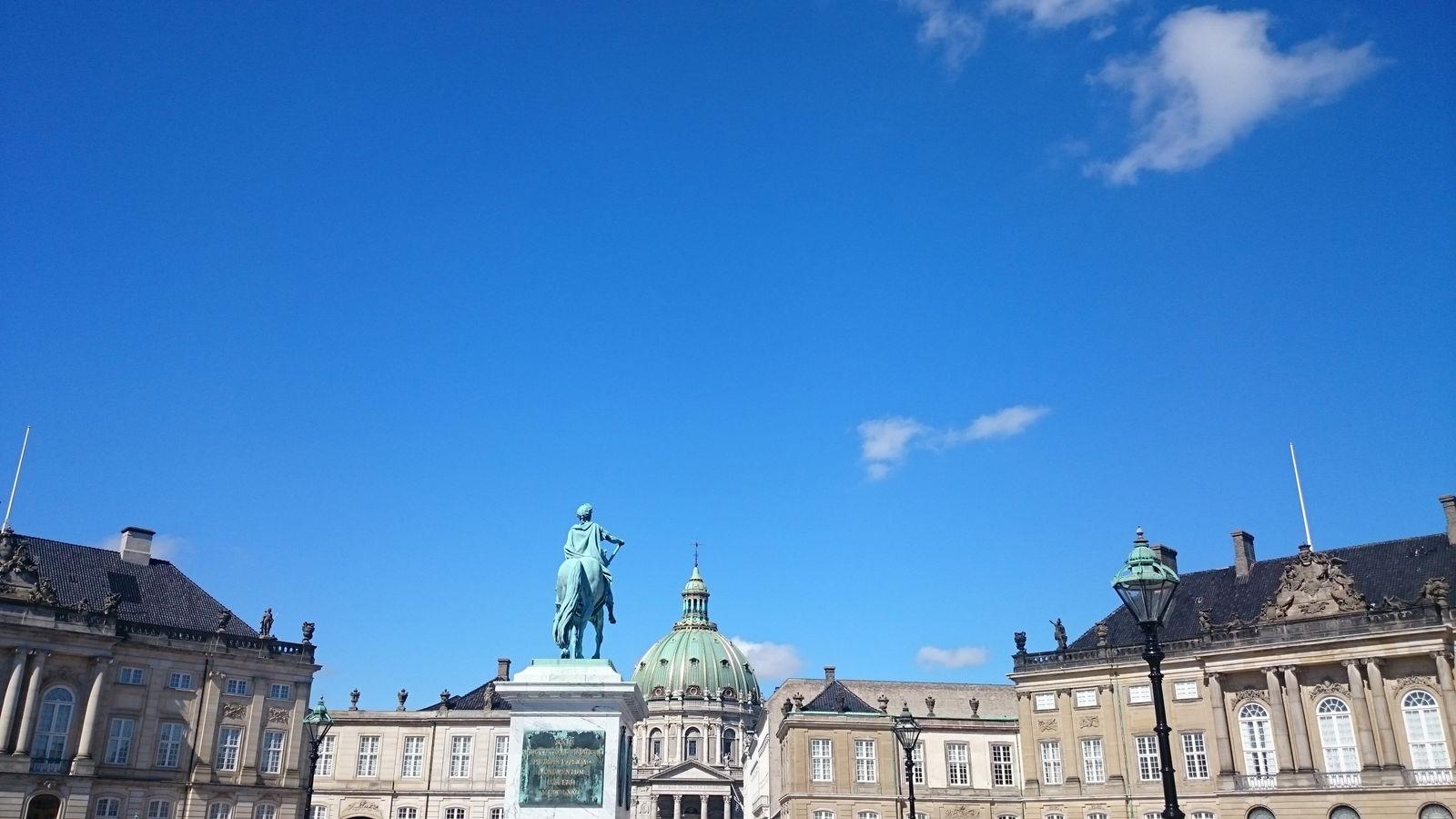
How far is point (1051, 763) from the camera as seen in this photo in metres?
59.3

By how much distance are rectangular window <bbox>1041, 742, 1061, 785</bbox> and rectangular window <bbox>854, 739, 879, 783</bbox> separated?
9.78 m

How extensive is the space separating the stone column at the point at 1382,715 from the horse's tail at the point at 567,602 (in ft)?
139

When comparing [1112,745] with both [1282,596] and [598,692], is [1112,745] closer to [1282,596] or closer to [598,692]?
[1282,596]

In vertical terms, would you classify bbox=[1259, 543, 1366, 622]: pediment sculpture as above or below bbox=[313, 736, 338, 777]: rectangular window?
above

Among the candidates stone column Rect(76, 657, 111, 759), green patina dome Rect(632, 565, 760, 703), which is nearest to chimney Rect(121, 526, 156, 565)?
stone column Rect(76, 657, 111, 759)

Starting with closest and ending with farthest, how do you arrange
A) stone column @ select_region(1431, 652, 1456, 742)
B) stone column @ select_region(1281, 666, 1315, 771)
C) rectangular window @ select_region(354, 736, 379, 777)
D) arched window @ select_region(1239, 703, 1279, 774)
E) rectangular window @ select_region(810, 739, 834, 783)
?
stone column @ select_region(1431, 652, 1456, 742), stone column @ select_region(1281, 666, 1315, 771), arched window @ select_region(1239, 703, 1279, 774), rectangular window @ select_region(810, 739, 834, 783), rectangular window @ select_region(354, 736, 379, 777)

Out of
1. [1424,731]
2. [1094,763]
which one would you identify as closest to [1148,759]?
[1094,763]

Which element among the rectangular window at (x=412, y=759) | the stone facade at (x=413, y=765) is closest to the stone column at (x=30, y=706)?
the stone facade at (x=413, y=765)

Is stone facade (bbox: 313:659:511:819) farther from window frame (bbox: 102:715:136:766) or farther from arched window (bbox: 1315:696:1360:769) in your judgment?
arched window (bbox: 1315:696:1360:769)

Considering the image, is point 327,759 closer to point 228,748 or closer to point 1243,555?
point 228,748

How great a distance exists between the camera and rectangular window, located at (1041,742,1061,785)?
59.0m

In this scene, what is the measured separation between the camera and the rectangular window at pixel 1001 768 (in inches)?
2554

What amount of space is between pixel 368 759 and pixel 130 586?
63.0 ft

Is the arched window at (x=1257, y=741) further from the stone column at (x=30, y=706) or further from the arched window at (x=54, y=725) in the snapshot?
the stone column at (x=30, y=706)
